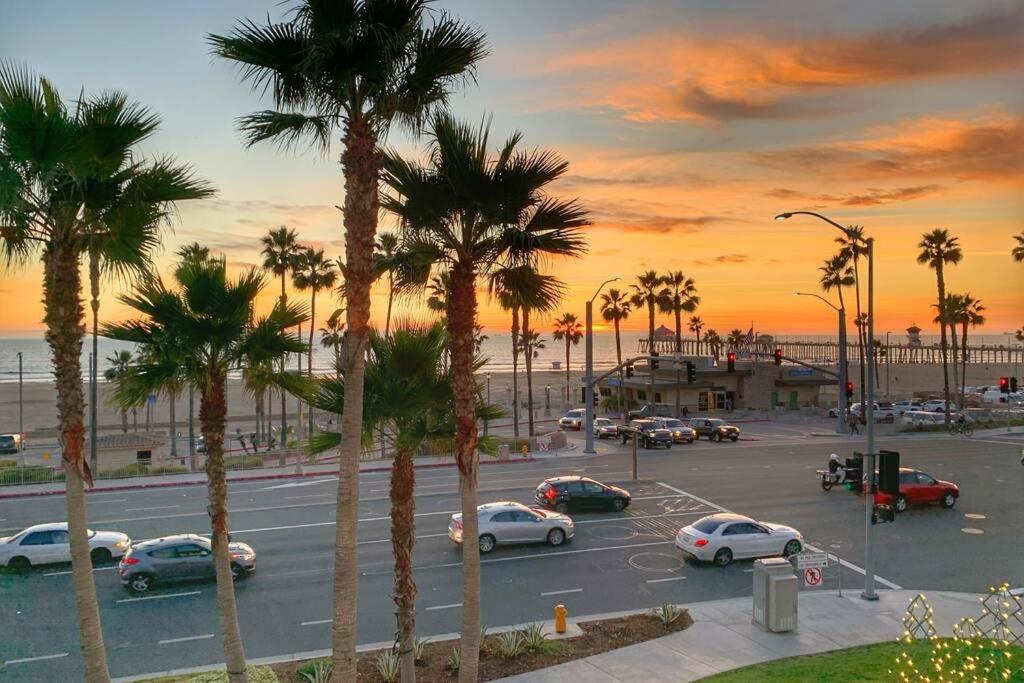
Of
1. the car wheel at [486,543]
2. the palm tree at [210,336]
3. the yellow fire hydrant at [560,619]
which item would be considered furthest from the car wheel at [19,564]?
the yellow fire hydrant at [560,619]

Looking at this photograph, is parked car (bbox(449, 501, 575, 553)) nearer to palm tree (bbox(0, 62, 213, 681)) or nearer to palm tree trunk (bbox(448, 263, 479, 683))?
palm tree trunk (bbox(448, 263, 479, 683))

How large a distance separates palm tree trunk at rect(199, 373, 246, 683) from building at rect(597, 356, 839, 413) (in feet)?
210

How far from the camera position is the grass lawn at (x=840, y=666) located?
12.8 metres

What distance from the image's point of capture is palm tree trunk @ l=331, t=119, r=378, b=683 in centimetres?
896

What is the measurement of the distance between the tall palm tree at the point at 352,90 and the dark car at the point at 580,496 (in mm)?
18847

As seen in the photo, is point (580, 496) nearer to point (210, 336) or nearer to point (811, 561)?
point (811, 561)

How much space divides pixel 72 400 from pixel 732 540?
57.1ft

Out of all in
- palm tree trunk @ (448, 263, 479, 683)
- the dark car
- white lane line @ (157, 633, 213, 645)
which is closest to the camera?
palm tree trunk @ (448, 263, 479, 683)

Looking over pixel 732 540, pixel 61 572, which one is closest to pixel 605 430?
pixel 732 540

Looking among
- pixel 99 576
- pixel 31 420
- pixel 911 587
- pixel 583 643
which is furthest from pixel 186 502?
pixel 31 420

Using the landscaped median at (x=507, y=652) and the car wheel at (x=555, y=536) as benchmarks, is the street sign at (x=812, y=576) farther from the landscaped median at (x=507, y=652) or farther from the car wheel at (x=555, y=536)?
the car wheel at (x=555, y=536)

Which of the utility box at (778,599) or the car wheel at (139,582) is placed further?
the car wheel at (139,582)

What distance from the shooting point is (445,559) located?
2178 centimetres

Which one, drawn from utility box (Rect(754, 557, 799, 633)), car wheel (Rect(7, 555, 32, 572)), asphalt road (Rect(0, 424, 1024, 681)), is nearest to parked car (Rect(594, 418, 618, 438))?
asphalt road (Rect(0, 424, 1024, 681))
